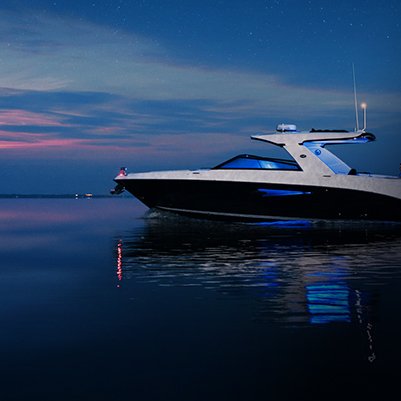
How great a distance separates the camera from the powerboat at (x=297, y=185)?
24.4 metres

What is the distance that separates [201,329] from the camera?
633cm

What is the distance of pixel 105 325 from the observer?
6547 millimetres

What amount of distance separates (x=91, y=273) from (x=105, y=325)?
4855 millimetres

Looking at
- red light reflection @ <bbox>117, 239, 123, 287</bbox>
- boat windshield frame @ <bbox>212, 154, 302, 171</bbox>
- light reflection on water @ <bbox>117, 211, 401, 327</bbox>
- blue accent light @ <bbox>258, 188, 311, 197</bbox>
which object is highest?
boat windshield frame @ <bbox>212, 154, 302, 171</bbox>

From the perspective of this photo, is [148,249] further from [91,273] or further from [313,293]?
[313,293]

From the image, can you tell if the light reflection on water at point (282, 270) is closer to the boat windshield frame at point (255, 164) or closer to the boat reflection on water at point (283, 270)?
the boat reflection on water at point (283, 270)

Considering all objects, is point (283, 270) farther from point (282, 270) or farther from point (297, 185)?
point (297, 185)

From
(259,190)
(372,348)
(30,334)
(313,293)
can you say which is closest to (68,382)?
(30,334)

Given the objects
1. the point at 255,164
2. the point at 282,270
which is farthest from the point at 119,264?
the point at 255,164

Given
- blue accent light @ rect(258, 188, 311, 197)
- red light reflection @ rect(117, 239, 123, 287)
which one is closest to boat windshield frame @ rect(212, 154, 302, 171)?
blue accent light @ rect(258, 188, 311, 197)

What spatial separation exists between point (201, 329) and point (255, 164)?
1922 cm

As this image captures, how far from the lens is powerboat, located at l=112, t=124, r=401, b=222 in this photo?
24422 millimetres

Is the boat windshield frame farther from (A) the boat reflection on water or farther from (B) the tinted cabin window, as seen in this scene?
(A) the boat reflection on water

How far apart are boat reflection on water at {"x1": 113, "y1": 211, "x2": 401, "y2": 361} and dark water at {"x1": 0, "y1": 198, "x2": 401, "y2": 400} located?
→ 0.04 metres
